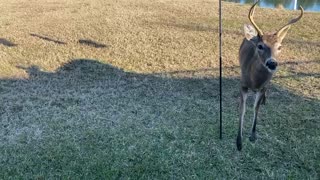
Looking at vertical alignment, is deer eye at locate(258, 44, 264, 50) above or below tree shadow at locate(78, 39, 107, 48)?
above

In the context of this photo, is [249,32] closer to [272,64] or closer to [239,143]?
[272,64]

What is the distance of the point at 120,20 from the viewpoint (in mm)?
8562

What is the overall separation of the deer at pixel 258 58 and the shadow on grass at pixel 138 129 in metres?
0.39

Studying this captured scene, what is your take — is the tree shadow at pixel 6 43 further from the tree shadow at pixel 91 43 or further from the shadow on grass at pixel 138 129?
the shadow on grass at pixel 138 129

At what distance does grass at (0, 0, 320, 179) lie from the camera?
12.4 ft

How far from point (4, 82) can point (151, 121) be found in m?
2.29

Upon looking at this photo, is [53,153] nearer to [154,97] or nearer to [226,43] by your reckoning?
[154,97]

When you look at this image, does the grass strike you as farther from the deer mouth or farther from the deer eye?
the deer eye

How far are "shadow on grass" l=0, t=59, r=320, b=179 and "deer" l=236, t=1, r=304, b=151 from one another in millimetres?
393

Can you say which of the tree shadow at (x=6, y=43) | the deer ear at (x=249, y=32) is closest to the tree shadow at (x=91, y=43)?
the tree shadow at (x=6, y=43)

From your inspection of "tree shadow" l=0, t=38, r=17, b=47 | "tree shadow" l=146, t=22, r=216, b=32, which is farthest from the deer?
"tree shadow" l=0, t=38, r=17, b=47

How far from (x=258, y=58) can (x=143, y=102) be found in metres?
1.69

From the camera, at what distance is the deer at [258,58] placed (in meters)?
3.64

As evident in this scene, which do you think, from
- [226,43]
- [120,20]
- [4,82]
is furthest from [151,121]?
[120,20]
